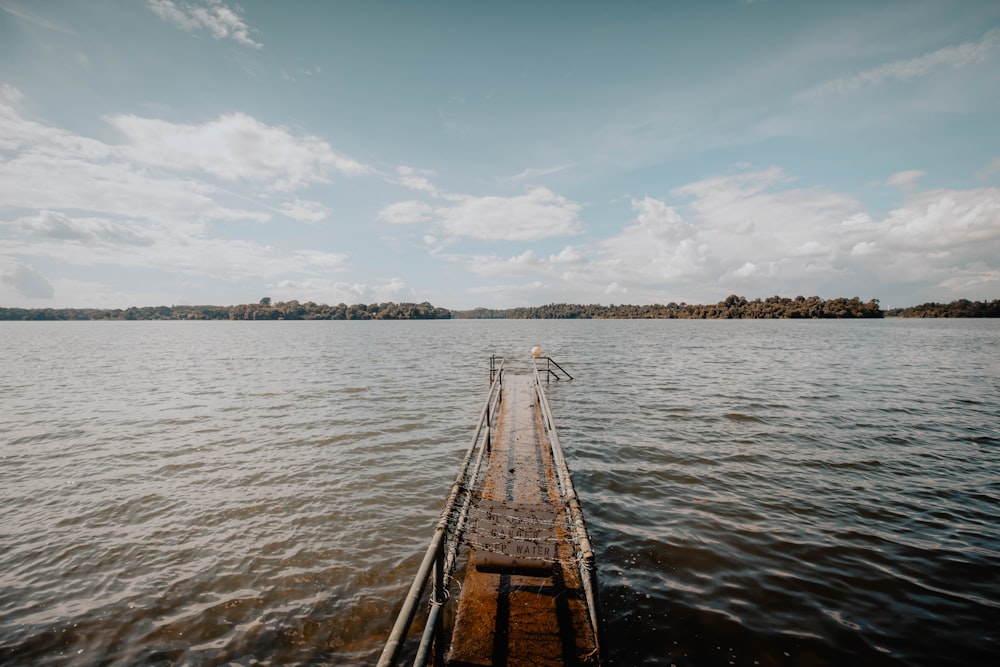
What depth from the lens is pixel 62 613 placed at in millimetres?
6367

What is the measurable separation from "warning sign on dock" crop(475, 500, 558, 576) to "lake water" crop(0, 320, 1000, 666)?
4.18ft

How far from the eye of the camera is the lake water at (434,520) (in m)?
5.81

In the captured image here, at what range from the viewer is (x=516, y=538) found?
19.2ft

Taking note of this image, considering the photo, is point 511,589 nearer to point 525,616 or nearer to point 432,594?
point 525,616

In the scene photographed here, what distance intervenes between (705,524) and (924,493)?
6358 millimetres

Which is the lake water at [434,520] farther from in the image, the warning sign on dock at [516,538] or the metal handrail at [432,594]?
the metal handrail at [432,594]

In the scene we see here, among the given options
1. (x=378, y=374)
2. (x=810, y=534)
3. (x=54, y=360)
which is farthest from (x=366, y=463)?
(x=54, y=360)

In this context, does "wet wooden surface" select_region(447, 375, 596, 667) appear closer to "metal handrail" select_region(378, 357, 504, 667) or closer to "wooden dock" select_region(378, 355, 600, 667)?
"wooden dock" select_region(378, 355, 600, 667)

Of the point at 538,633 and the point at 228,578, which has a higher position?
the point at 538,633

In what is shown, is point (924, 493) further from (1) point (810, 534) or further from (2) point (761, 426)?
(2) point (761, 426)

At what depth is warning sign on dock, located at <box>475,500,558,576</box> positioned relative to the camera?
17.6ft

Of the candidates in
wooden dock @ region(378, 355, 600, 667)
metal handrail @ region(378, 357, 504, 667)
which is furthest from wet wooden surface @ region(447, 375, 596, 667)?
metal handrail @ region(378, 357, 504, 667)

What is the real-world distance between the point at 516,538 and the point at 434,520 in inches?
157

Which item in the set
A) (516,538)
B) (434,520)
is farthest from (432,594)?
(434,520)
